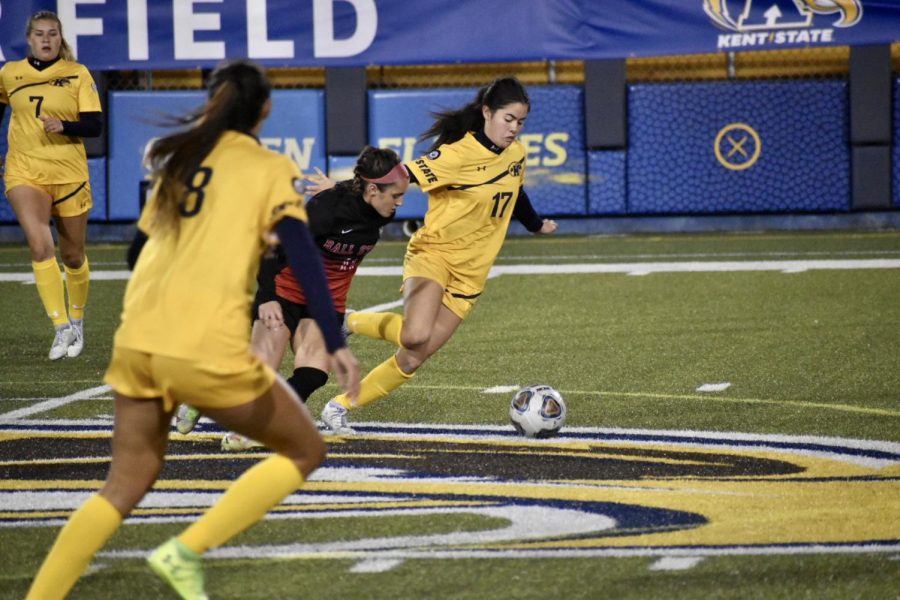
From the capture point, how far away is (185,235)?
3.93 meters

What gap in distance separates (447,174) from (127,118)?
10.9 metres

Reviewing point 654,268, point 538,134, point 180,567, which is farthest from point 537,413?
point 538,134

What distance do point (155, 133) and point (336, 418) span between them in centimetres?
1112

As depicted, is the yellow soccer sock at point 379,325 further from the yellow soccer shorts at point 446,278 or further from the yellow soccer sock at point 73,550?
the yellow soccer sock at point 73,550

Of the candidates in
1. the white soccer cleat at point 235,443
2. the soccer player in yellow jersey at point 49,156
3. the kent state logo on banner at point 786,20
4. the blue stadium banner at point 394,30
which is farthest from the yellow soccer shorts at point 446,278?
the kent state logo on banner at point 786,20

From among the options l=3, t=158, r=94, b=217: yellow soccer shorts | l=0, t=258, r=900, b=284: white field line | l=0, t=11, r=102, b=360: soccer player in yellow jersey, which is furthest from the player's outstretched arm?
l=0, t=258, r=900, b=284: white field line

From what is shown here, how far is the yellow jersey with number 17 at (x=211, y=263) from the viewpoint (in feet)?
12.8

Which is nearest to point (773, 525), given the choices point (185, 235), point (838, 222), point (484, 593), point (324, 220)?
point (484, 593)

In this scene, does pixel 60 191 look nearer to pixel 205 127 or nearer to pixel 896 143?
pixel 205 127

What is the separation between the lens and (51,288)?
32.0 feet

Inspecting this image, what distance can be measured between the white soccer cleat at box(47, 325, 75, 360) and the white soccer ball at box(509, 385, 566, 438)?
3.71 metres

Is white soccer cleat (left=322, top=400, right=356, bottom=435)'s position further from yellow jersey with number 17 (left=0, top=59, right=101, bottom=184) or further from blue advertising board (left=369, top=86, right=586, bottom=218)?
blue advertising board (left=369, top=86, right=586, bottom=218)

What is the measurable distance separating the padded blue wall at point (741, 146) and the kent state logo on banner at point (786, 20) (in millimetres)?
1150

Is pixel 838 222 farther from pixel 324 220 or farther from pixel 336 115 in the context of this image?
pixel 324 220
